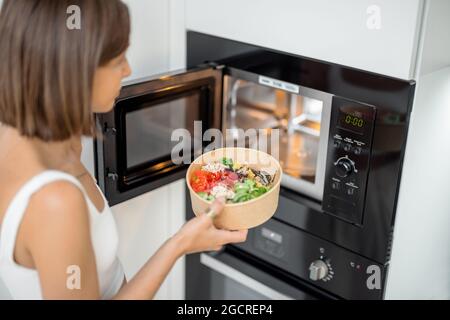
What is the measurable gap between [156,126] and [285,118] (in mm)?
383

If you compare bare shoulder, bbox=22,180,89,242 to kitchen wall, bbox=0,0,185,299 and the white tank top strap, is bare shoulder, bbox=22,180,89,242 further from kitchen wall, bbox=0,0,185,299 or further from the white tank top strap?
kitchen wall, bbox=0,0,185,299

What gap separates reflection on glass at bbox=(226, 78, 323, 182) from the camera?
1.56 m

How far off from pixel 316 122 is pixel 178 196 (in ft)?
1.41

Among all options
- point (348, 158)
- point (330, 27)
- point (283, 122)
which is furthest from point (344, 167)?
point (283, 122)

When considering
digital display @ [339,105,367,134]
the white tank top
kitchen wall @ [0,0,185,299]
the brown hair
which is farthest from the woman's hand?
kitchen wall @ [0,0,185,299]

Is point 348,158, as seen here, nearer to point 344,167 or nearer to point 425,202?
point 344,167

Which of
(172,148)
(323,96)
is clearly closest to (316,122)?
(323,96)

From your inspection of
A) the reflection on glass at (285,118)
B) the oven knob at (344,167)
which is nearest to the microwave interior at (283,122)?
the reflection on glass at (285,118)

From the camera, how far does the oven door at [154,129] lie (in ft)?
4.23

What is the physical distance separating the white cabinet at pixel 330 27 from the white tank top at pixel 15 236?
58cm

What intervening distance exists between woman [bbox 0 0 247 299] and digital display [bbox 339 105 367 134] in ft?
1.65

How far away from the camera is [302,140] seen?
5.31 feet

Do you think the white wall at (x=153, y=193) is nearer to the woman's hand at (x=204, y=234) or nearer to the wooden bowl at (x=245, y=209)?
the wooden bowl at (x=245, y=209)
